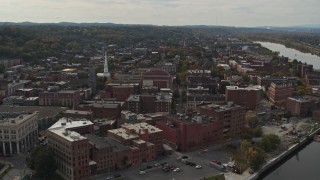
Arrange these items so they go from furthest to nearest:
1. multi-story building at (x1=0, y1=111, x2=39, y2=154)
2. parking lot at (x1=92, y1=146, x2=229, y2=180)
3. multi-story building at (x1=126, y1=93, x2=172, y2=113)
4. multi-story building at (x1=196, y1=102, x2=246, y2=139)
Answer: multi-story building at (x1=126, y1=93, x2=172, y2=113) → multi-story building at (x1=196, y1=102, x2=246, y2=139) → multi-story building at (x1=0, y1=111, x2=39, y2=154) → parking lot at (x1=92, y1=146, x2=229, y2=180)

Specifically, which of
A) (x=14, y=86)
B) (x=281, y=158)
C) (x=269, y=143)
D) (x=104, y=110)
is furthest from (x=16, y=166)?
(x=14, y=86)

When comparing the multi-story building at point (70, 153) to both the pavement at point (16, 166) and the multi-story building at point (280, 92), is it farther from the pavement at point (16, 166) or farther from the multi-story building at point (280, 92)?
the multi-story building at point (280, 92)

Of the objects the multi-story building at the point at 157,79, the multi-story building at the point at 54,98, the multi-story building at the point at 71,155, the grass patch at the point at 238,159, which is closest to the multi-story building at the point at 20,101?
the multi-story building at the point at 54,98

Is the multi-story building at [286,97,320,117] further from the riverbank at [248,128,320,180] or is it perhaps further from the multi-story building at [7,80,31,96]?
the multi-story building at [7,80,31,96]

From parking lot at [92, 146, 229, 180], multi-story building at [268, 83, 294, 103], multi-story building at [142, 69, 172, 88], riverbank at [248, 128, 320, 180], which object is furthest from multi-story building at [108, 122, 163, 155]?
multi-story building at [268, 83, 294, 103]

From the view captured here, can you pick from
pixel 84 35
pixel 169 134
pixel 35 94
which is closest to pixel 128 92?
pixel 35 94

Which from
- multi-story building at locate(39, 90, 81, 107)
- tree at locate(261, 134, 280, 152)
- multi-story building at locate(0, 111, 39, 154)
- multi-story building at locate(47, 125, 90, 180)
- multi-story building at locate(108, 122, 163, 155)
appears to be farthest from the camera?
multi-story building at locate(39, 90, 81, 107)
